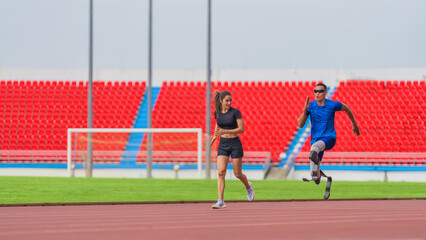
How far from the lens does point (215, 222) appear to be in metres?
9.84

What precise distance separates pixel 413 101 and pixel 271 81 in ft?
26.3

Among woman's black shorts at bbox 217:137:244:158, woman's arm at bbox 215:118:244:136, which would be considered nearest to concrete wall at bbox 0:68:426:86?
woman's black shorts at bbox 217:137:244:158

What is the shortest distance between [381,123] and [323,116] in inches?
1089

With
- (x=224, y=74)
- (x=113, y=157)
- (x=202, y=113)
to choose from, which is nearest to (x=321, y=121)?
(x=113, y=157)

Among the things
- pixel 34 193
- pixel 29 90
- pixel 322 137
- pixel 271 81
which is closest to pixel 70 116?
pixel 29 90

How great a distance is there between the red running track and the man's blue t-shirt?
3.87ft

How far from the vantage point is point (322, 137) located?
41.6 feet

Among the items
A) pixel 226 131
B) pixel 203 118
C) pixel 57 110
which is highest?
pixel 226 131

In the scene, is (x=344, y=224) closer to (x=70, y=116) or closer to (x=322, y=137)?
(x=322, y=137)

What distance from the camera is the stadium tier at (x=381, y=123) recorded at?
1433 inches

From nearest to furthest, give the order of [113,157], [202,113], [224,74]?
[113,157], [202,113], [224,74]

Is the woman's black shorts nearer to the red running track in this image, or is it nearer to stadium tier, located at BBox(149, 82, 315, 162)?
the red running track

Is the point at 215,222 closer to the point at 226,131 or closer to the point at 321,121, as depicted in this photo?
the point at 226,131

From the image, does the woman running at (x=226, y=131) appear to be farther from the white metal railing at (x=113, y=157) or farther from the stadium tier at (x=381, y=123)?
the stadium tier at (x=381, y=123)
